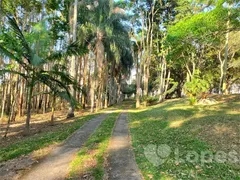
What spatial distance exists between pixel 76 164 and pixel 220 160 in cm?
388

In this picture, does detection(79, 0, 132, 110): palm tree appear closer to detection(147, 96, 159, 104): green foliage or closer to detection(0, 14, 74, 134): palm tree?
detection(147, 96, 159, 104): green foliage

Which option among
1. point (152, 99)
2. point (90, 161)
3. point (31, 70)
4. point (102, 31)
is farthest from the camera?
point (152, 99)

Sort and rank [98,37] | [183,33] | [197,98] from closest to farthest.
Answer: [183,33] → [197,98] → [98,37]

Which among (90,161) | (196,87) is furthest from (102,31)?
(90,161)

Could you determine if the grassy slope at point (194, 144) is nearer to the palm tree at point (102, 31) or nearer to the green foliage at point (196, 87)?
the green foliage at point (196, 87)

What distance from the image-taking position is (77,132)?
9805 mm

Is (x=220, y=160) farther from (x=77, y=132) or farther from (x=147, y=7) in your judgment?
(x=147, y=7)

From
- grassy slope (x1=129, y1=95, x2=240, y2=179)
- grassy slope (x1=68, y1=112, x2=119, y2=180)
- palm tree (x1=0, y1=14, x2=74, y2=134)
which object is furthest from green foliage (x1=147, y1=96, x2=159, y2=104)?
grassy slope (x1=68, y1=112, x2=119, y2=180)

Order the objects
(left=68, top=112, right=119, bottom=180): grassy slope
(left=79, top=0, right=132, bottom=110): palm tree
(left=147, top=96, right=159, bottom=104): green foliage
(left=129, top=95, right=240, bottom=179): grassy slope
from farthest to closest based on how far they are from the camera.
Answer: (left=147, top=96, right=159, bottom=104): green foliage
(left=79, top=0, right=132, bottom=110): palm tree
(left=129, top=95, right=240, bottom=179): grassy slope
(left=68, top=112, right=119, bottom=180): grassy slope

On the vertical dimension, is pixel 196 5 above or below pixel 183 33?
above

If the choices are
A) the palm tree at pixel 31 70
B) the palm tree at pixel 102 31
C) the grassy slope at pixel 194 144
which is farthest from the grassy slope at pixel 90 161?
the palm tree at pixel 102 31

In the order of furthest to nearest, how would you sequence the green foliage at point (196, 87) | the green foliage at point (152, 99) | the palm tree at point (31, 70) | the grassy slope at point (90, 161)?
the green foliage at point (152, 99) → the green foliage at point (196, 87) → the palm tree at point (31, 70) → the grassy slope at point (90, 161)

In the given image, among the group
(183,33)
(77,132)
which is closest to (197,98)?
(183,33)

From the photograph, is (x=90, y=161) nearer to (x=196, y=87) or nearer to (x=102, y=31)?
(x=196, y=87)
